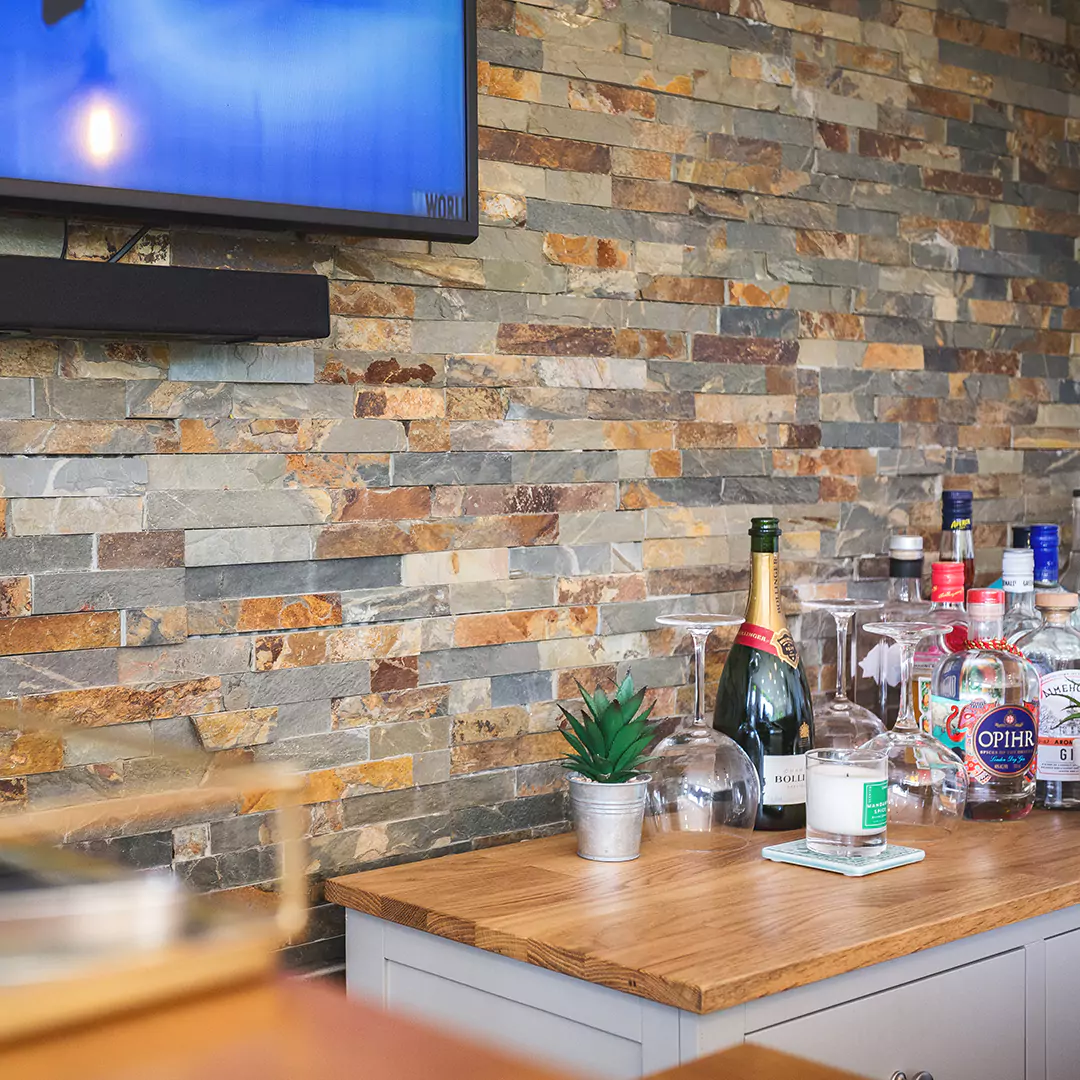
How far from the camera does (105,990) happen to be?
3.62 feet

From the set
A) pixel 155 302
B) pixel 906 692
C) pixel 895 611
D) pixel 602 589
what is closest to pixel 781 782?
pixel 906 692

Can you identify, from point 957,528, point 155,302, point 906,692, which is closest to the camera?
point 155,302

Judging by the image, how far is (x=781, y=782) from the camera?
1579 mm

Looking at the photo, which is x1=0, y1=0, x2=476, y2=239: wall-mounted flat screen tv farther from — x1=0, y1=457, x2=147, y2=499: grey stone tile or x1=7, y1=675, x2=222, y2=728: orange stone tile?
x1=7, y1=675, x2=222, y2=728: orange stone tile

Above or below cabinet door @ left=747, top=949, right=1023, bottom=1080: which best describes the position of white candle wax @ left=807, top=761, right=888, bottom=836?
above

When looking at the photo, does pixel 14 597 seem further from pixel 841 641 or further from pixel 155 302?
pixel 841 641

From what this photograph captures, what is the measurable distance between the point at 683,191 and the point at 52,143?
844 mm

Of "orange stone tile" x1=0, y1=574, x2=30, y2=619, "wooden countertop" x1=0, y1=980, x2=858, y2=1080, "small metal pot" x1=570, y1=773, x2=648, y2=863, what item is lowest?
"wooden countertop" x1=0, y1=980, x2=858, y2=1080

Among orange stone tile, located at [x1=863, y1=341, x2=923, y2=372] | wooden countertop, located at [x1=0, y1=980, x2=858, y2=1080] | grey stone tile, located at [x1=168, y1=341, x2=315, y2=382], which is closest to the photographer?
wooden countertop, located at [x1=0, y1=980, x2=858, y2=1080]

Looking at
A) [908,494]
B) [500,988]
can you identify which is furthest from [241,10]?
[908,494]

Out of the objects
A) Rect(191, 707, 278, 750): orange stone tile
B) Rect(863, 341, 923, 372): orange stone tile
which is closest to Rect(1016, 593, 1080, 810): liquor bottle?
Rect(863, 341, 923, 372): orange stone tile

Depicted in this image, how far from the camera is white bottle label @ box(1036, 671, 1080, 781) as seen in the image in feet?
5.51

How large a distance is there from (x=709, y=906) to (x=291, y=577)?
533 millimetres

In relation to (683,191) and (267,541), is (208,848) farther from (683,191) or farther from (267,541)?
(683,191)
